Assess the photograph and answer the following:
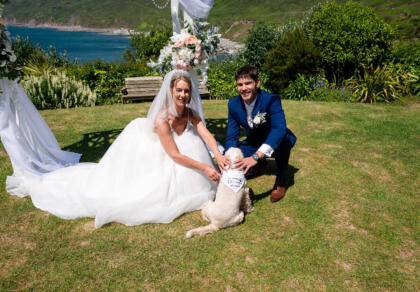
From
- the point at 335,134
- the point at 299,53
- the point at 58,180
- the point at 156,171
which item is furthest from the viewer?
the point at 299,53

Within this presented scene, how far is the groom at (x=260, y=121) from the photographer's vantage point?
403 cm

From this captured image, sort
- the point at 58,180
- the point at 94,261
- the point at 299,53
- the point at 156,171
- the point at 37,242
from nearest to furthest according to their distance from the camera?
1. the point at 94,261
2. the point at 37,242
3. the point at 156,171
4. the point at 58,180
5. the point at 299,53

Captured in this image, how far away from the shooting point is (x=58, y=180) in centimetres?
436

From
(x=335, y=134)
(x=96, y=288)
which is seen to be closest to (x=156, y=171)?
(x=96, y=288)

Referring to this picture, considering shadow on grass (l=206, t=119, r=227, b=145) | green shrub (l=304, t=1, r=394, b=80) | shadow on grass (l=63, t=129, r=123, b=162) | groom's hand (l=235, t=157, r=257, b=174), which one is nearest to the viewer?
groom's hand (l=235, t=157, r=257, b=174)

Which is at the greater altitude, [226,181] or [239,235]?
[226,181]

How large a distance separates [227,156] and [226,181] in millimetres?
363

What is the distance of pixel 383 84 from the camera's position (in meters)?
10.3

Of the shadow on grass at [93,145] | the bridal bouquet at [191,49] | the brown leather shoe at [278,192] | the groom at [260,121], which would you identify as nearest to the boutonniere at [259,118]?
the groom at [260,121]

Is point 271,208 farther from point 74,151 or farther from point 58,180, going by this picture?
point 74,151

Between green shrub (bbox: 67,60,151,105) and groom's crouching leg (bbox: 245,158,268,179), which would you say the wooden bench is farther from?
groom's crouching leg (bbox: 245,158,268,179)

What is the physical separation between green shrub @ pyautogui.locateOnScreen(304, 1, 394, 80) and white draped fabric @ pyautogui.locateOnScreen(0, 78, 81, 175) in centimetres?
1087

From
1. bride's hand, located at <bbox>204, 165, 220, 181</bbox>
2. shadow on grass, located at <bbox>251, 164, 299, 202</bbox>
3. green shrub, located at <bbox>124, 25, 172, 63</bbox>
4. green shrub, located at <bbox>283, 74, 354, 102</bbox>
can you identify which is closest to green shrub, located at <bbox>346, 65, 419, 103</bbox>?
green shrub, located at <bbox>283, 74, 354, 102</bbox>

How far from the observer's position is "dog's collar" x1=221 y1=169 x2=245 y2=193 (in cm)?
347
